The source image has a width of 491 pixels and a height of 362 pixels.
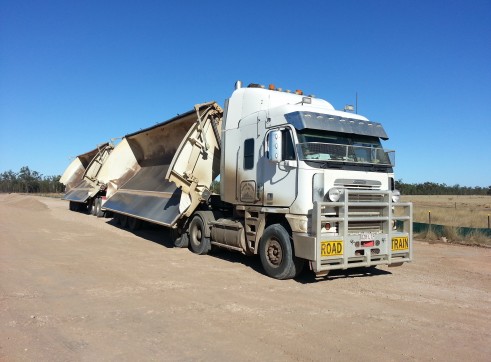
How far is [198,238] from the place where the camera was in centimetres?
1059

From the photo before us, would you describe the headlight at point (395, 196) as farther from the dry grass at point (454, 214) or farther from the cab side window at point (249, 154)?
the dry grass at point (454, 214)

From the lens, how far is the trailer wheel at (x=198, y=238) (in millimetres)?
10172

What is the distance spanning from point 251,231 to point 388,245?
8.62 feet

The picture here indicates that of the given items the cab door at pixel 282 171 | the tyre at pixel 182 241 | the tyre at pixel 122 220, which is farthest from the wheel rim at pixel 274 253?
the tyre at pixel 122 220

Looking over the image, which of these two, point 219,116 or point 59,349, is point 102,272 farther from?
point 219,116

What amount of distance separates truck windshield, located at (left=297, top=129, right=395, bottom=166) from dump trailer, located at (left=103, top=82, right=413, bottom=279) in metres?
0.02

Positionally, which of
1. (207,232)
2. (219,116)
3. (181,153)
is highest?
(219,116)

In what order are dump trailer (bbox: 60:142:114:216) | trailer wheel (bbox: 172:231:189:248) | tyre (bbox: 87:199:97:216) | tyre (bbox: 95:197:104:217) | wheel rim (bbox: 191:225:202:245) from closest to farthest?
wheel rim (bbox: 191:225:202:245) → trailer wheel (bbox: 172:231:189:248) → dump trailer (bbox: 60:142:114:216) → tyre (bbox: 95:197:104:217) → tyre (bbox: 87:199:97:216)

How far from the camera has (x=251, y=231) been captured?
8469mm

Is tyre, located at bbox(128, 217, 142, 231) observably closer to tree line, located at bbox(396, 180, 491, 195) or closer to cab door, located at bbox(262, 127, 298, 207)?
cab door, located at bbox(262, 127, 298, 207)

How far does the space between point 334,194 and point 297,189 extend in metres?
0.62

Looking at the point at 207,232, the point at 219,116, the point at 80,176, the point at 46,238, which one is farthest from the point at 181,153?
the point at 80,176

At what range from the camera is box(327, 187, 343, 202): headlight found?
698cm

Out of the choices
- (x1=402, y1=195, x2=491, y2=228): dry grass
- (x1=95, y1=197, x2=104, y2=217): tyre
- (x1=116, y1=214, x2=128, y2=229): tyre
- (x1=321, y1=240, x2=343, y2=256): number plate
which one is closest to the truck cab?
(x1=321, y1=240, x2=343, y2=256): number plate
